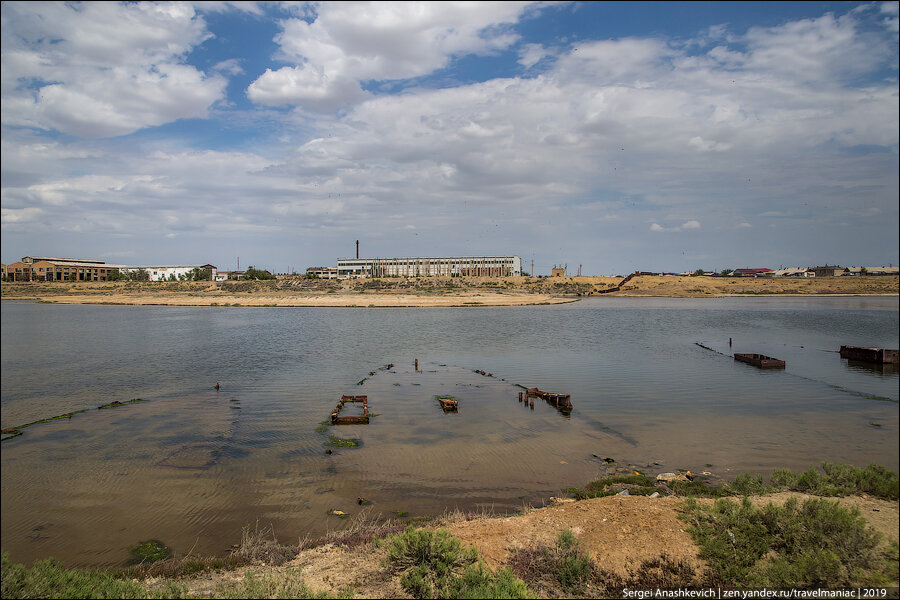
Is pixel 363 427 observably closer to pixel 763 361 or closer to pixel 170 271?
pixel 763 361

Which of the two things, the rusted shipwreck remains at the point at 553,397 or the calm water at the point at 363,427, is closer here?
the calm water at the point at 363,427

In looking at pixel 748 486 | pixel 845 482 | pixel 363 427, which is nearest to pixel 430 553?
pixel 748 486

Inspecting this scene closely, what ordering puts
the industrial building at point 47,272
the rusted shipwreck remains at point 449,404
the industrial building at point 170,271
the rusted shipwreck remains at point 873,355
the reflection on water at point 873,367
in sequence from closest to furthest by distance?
the rusted shipwreck remains at point 449,404 < the reflection on water at point 873,367 < the rusted shipwreck remains at point 873,355 < the industrial building at point 47,272 < the industrial building at point 170,271

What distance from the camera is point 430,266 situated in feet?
492

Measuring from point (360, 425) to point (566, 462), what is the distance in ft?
23.2

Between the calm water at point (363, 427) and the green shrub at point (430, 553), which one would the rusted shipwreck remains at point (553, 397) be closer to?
the calm water at point (363, 427)

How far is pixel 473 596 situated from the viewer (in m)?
5.84

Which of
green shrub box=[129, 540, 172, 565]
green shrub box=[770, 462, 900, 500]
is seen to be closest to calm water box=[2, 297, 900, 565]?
green shrub box=[129, 540, 172, 565]

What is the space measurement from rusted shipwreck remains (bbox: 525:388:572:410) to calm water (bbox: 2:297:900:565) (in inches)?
18.2

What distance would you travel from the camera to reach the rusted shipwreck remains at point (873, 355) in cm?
2467

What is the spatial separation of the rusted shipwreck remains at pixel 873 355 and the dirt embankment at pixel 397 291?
39115 millimetres

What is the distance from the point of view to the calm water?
403 inches

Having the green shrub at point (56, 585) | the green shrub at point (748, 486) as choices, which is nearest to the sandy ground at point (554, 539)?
the green shrub at point (748, 486)

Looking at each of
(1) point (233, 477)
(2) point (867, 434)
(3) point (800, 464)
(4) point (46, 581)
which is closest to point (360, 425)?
(1) point (233, 477)
